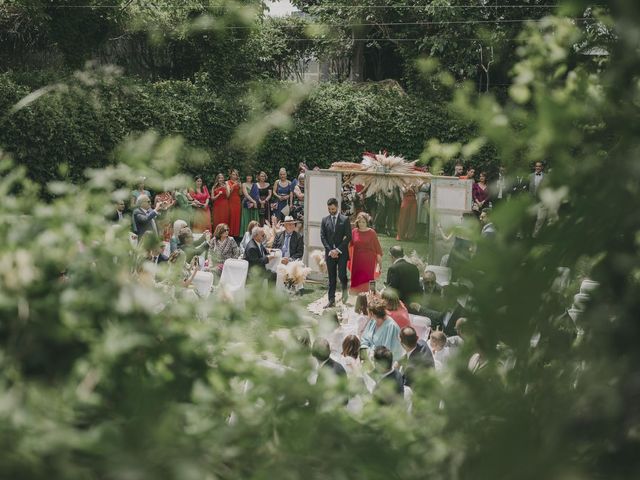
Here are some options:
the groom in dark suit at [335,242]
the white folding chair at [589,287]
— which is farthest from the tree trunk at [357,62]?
the white folding chair at [589,287]

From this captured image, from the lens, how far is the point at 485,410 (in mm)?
1548

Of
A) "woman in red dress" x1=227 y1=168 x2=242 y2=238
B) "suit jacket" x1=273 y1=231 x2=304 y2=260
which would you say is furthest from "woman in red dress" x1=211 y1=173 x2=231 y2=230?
"suit jacket" x1=273 y1=231 x2=304 y2=260

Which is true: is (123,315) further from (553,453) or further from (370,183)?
(370,183)

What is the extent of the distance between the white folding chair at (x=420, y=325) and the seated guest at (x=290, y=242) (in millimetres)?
5239

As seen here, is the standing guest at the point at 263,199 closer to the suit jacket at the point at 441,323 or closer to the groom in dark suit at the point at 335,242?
the groom in dark suit at the point at 335,242

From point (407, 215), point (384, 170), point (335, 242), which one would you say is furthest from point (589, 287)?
point (407, 215)

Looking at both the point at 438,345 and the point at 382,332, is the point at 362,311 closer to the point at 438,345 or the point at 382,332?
the point at 382,332

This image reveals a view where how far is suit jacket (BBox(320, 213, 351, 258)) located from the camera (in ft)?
39.2

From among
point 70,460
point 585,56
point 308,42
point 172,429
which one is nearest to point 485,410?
point 172,429

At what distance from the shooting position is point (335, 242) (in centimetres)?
1207

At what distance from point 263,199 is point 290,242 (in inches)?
167

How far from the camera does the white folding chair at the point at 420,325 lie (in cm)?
846

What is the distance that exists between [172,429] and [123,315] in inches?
19.0

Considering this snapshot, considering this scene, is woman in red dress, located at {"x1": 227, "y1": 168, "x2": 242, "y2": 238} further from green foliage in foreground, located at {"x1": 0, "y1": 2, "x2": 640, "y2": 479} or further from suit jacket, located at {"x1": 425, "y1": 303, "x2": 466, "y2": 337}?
green foliage in foreground, located at {"x1": 0, "y1": 2, "x2": 640, "y2": 479}
